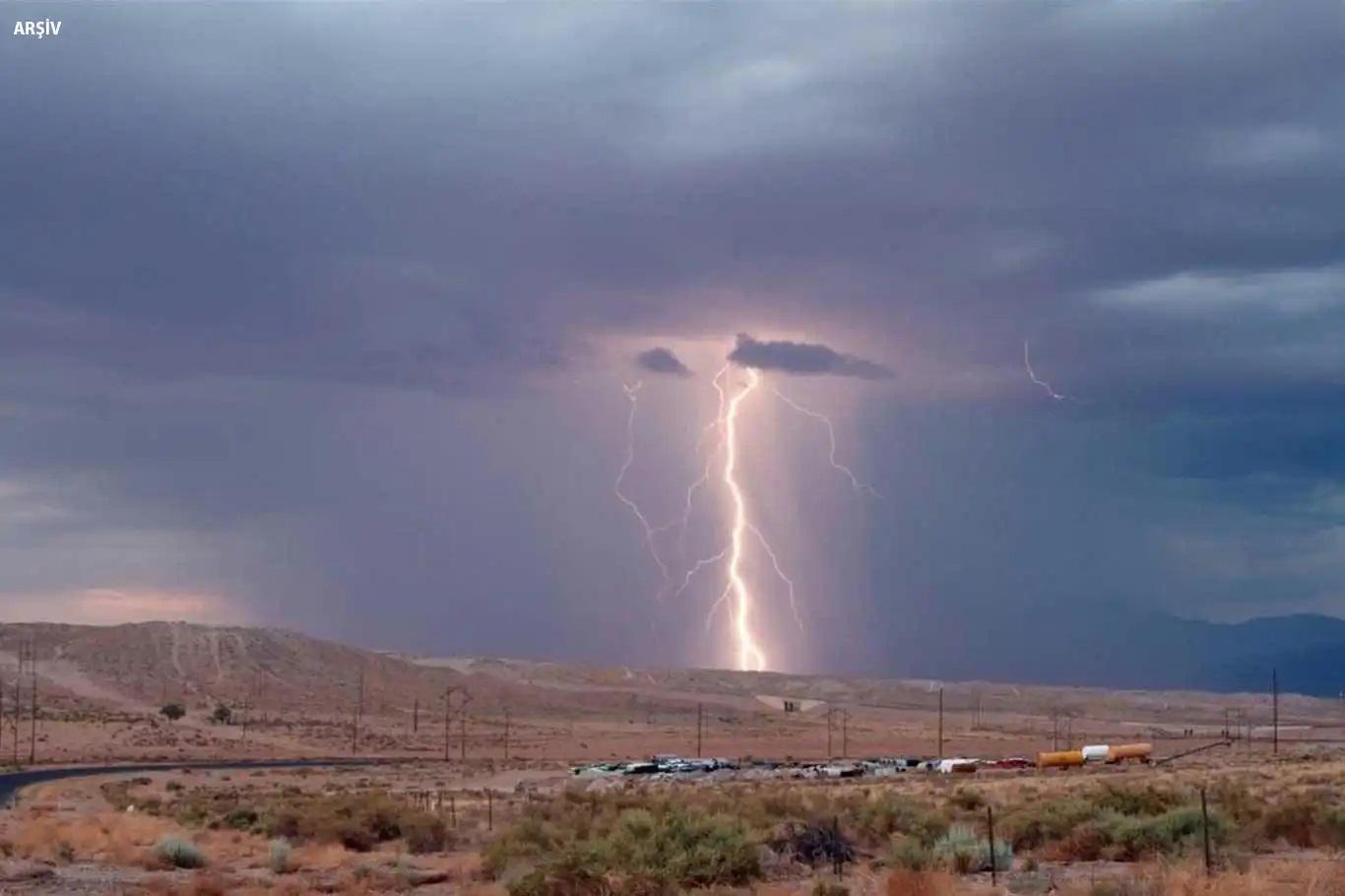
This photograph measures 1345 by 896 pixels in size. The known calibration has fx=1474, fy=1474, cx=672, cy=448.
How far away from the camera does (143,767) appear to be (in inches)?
4451

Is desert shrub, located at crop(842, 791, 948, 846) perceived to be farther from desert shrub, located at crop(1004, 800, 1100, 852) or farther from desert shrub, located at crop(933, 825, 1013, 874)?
desert shrub, located at crop(1004, 800, 1100, 852)

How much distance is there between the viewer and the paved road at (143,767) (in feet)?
304

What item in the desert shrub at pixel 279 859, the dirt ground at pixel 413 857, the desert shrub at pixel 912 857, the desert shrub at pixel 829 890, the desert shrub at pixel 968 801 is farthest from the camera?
the desert shrub at pixel 968 801

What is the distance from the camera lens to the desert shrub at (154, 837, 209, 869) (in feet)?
115

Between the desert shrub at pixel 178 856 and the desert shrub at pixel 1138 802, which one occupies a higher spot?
the desert shrub at pixel 1138 802

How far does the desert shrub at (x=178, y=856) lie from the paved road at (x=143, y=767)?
5034cm

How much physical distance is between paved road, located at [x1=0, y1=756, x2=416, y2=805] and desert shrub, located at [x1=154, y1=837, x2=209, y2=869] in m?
50.3

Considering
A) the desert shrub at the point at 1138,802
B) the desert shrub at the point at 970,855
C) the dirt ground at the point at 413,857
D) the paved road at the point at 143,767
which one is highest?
the desert shrub at the point at 1138,802

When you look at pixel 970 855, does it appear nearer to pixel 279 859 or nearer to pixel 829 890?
pixel 829 890

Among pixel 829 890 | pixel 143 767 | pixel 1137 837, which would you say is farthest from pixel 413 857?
pixel 143 767

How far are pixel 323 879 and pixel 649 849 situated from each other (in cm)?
780

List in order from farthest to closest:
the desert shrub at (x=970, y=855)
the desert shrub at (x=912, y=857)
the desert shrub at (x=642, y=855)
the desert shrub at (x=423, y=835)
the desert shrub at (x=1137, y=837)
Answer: the desert shrub at (x=423, y=835), the desert shrub at (x=1137, y=837), the desert shrub at (x=970, y=855), the desert shrub at (x=912, y=857), the desert shrub at (x=642, y=855)

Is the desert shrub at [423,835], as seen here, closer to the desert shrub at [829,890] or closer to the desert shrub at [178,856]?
the desert shrub at [178,856]

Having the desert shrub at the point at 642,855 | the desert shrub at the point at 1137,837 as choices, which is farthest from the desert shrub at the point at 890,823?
the desert shrub at the point at 642,855
